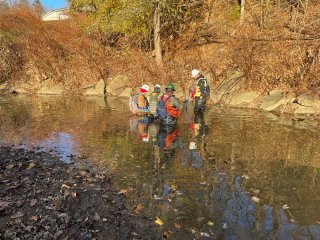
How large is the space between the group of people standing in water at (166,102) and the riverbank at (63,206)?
5.74 m

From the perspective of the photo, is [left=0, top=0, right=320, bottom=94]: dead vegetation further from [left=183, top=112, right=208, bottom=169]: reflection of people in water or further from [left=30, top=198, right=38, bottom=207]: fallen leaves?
[left=30, top=198, right=38, bottom=207]: fallen leaves

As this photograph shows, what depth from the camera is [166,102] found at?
15039 millimetres

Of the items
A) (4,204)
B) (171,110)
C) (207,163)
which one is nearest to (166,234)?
(4,204)

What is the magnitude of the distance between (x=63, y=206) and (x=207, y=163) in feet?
14.7

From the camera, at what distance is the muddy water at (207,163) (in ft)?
22.5

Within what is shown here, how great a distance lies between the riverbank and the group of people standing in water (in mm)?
5736

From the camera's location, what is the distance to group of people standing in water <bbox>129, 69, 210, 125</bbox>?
1508cm

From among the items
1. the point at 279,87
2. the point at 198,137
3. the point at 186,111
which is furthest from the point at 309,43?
the point at 198,137

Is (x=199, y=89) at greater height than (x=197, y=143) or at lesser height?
greater

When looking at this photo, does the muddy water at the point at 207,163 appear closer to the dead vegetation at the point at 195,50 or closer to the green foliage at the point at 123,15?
Result: the dead vegetation at the point at 195,50

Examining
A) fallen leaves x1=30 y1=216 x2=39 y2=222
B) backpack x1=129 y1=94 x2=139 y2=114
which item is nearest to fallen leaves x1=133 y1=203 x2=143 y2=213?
fallen leaves x1=30 y1=216 x2=39 y2=222

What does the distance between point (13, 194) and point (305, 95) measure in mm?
16218

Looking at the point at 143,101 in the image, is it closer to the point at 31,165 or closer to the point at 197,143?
the point at 197,143

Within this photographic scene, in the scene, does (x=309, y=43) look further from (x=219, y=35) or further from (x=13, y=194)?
(x=13, y=194)
